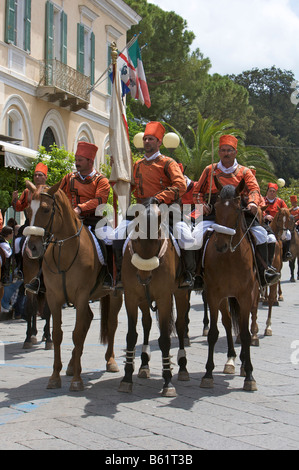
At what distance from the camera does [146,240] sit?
6766 millimetres

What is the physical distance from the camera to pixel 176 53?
129 feet

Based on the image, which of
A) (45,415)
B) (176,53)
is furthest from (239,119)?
(45,415)

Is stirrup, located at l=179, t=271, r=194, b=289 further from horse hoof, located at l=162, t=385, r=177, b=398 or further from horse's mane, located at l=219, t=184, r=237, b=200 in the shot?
horse hoof, located at l=162, t=385, r=177, b=398

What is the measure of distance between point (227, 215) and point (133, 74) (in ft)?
11.2

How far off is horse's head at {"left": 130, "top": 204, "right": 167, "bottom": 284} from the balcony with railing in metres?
16.8

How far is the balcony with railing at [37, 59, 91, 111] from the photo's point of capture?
74.8 ft

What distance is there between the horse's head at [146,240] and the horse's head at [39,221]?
0.95 meters

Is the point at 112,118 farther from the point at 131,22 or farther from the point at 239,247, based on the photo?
the point at 131,22

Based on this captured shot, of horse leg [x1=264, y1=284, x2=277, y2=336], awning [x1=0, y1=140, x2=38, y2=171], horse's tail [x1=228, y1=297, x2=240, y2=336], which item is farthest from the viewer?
awning [x1=0, y1=140, x2=38, y2=171]

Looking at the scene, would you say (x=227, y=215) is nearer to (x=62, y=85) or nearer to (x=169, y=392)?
(x=169, y=392)

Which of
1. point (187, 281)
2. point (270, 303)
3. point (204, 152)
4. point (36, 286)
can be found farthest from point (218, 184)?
point (204, 152)

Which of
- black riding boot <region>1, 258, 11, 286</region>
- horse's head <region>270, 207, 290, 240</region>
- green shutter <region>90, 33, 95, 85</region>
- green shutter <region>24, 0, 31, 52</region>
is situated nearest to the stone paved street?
black riding boot <region>1, 258, 11, 286</region>

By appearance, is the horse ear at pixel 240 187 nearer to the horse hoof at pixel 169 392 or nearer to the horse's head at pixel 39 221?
the horse's head at pixel 39 221
